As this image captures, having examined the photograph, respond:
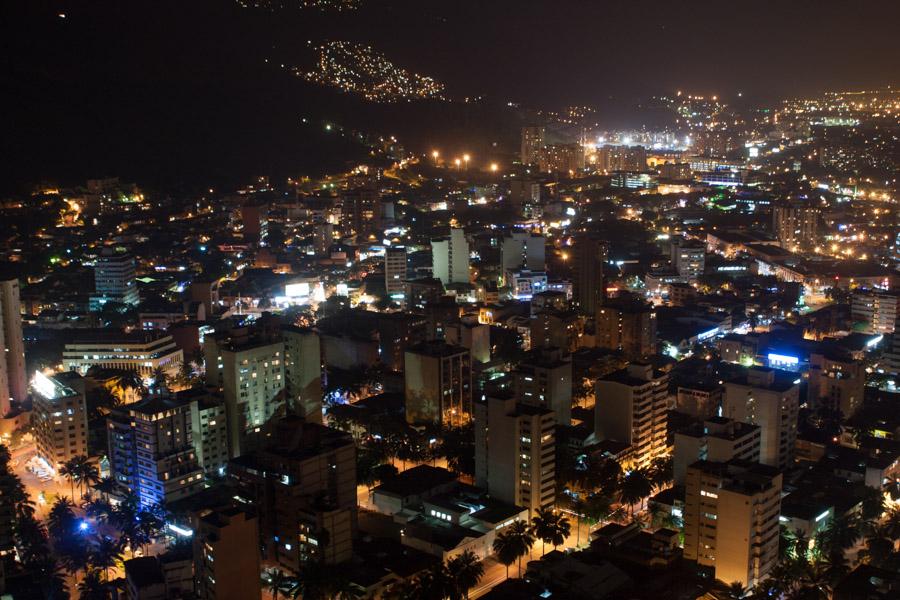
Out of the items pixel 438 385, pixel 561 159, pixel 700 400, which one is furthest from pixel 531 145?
pixel 438 385

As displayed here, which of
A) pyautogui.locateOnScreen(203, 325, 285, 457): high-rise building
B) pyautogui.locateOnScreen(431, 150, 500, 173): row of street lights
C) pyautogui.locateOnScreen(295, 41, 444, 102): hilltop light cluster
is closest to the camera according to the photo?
pyautogui.locateOnScreen(203, 325, 285, 457): high-rise building

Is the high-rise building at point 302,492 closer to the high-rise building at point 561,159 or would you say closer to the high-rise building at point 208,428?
the high-rise building at point 208,428

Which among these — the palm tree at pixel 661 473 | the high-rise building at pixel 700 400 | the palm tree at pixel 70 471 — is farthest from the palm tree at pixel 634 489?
the palm tree at pixel 70 471

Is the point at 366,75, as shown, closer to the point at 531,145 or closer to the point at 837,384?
the point at 531,145

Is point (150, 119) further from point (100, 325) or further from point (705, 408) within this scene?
point (705, 408)

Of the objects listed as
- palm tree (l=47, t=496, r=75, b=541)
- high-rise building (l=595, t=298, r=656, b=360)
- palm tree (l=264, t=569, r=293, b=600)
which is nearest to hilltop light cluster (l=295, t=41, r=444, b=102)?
high-rise building (l=595, t=298, r=656, b=360)

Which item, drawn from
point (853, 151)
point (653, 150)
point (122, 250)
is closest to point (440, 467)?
point (122, 250)

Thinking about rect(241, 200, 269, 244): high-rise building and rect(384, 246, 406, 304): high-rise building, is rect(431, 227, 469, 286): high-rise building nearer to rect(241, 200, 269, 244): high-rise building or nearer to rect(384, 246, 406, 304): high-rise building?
rect(384, 246, 406, 304): high-rise building
